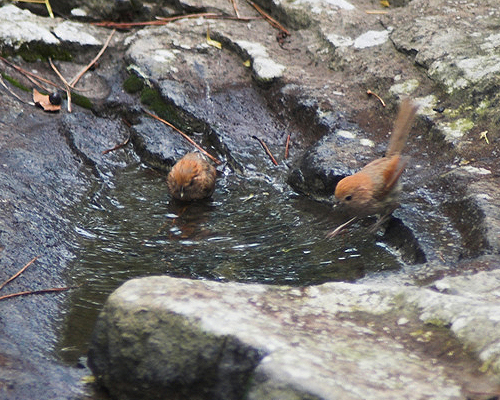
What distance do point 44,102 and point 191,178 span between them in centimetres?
192

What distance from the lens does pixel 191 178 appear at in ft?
17.2

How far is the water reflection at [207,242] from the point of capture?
4.05m

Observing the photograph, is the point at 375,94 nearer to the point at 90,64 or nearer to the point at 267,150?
the point at 267,150

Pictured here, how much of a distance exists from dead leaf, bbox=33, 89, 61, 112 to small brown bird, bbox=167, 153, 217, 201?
4.56 feet

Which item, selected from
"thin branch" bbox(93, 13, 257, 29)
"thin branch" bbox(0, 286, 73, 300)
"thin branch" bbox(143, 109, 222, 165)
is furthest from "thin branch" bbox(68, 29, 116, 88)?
"thin branch" bbox(0, 286, 73, 300)

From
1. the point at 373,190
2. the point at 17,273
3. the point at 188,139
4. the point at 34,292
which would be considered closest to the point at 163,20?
the point at 188,139

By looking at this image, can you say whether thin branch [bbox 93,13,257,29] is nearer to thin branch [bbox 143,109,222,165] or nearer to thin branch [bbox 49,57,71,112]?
thin branch [bbox 49,57,71,112]

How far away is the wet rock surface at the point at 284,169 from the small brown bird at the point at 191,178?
383 mm

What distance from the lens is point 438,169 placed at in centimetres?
502

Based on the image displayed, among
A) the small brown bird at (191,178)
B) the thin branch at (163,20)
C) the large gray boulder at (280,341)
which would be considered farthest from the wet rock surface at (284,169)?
the small brown bird at (191,178)

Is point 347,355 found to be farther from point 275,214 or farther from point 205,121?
point 205,121

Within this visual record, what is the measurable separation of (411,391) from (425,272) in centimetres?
152

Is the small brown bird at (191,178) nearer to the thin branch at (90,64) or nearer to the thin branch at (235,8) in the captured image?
the thin branch at (90,64)

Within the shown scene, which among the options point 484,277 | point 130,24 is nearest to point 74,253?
point 484,277
